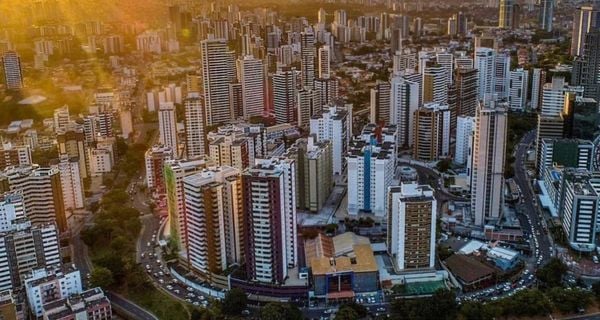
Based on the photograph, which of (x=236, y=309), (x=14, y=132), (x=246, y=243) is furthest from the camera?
(x=14, y=132)

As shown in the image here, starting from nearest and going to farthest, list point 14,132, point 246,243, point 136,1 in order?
point 246,243 < point 14,132 < point 136,1

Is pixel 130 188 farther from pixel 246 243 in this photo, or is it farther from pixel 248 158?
pixel 246 243

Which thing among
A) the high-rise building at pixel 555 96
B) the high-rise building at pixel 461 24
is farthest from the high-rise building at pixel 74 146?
the high-rise building at pixel 461 24

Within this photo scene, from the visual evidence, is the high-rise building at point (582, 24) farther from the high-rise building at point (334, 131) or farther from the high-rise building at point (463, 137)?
the high-rise building at point (334, 131)

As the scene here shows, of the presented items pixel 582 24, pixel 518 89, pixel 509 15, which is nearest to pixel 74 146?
pixel 518 89

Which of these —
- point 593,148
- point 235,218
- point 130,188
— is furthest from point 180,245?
point 593,148

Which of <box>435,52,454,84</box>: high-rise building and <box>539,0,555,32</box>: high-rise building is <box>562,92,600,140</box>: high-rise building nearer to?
<box>435,52,454,84</box>: high-rise building
